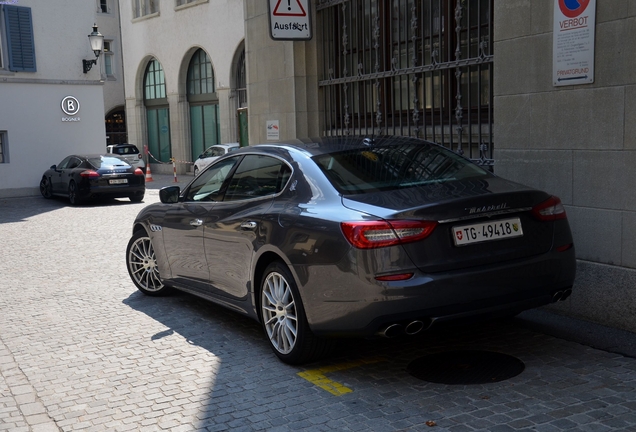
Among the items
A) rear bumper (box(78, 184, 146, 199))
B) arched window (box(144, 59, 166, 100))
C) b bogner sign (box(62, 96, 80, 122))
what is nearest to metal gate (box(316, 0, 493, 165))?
rear bumper (box(78, 184, 146, 199))

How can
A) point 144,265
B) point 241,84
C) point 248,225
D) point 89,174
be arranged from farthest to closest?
point 241,84 < point 89,174 < point 144,265 < point 248,225

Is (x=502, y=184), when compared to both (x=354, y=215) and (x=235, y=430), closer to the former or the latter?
(x=354, y=215)

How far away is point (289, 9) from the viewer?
424 inches

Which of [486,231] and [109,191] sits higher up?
[486,231]

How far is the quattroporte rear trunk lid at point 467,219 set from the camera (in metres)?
4.68

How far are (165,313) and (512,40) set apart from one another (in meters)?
4.09

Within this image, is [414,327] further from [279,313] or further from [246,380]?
[246,380]

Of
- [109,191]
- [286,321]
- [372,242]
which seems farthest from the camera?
[109,191]

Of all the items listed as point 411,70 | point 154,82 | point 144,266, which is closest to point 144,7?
point 154,82

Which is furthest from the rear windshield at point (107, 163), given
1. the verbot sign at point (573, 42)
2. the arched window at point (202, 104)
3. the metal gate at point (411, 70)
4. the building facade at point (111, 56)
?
the building facade at point (111, 56)

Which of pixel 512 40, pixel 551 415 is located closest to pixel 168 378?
pixel 551 415

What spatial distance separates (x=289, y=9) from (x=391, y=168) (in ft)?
19.3

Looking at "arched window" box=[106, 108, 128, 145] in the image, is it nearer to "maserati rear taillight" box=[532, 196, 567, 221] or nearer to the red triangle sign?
the red triangle sign

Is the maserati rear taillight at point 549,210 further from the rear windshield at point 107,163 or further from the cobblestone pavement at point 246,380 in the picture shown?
the rear windshield at point 107,163
